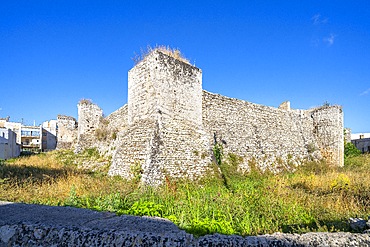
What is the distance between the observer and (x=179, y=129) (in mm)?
8891

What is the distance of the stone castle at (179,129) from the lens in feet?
26.5

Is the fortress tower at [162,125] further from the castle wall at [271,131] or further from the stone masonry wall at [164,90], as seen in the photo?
the castle wall at [271,131]

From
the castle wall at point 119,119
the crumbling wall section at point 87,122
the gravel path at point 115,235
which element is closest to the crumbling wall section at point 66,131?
the crumbling wall section at point 87,122

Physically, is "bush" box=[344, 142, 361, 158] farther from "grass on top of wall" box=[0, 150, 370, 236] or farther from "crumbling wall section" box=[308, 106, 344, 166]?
"grass on top of wall" box=[0, 150, 370, 236]

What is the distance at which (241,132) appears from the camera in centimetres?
1198

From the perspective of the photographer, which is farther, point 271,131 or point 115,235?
point 271,131

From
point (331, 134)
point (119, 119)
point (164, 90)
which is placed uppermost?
point (164, 90)

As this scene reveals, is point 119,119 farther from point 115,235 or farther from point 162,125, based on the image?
point 115,235

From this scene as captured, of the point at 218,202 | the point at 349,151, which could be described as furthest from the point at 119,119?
the point at 349,151

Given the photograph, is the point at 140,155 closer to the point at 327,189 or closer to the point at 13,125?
the point at 327,189

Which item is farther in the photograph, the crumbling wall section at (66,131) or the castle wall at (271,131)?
the crumbling wall section at (66,131)

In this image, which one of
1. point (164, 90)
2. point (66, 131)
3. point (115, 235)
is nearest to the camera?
point (115, 235)

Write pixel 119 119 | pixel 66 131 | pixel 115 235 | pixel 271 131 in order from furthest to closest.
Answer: pixel 66 131, pixel 271 131, pixel 119 119, pixel 115 235

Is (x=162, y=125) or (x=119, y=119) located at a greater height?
(x=119, y=119)
